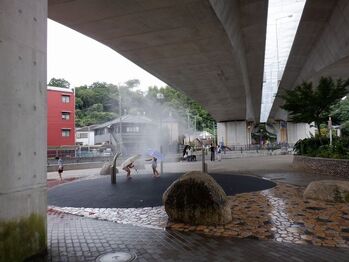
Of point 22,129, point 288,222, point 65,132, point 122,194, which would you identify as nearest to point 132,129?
point 65,132

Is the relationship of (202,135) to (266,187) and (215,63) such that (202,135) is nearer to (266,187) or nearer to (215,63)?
→ (215,63)

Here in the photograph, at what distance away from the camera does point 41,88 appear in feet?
16.4

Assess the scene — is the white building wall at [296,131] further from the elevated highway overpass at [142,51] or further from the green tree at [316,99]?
the green tree at [316,99]

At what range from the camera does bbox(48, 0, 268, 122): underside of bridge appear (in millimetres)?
9625

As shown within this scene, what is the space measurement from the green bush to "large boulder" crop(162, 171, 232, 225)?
10.4 metres

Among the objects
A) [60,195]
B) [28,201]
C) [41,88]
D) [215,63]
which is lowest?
[60,195]

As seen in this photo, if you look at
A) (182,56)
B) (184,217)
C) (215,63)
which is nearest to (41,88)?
(184,217)

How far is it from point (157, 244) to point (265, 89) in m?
27.4

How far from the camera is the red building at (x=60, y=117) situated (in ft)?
124

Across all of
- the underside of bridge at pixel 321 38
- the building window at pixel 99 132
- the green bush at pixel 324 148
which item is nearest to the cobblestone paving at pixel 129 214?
the underside of bridge at pixel 321 38

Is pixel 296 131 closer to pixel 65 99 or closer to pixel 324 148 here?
pixel 65 99

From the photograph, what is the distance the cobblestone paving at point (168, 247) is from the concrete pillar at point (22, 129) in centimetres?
62

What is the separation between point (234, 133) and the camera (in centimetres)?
5531

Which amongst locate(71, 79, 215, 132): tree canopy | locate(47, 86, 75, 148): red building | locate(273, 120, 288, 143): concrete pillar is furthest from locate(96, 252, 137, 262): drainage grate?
locate(273, 120, 288, 143): concrete pillar
